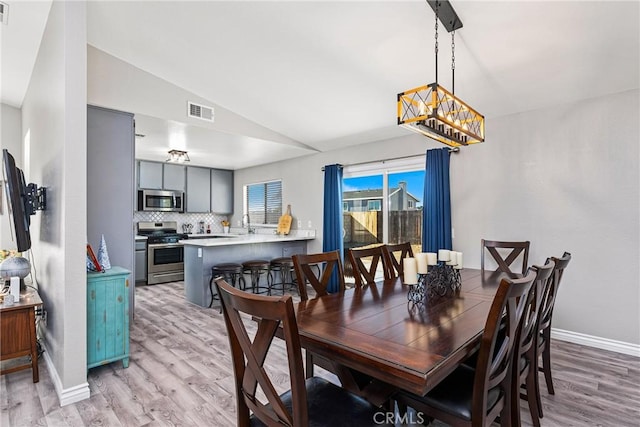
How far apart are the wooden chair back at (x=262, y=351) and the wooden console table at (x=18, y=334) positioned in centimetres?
223

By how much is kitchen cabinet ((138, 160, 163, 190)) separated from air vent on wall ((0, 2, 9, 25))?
11.1ft

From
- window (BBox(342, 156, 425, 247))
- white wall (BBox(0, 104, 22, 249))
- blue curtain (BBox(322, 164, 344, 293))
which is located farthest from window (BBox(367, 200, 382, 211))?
white wall (BBox(0, 104, 22, 249))

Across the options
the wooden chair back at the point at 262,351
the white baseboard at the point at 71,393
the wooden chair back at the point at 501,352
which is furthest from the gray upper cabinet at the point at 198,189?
the wooden chair back at the point at 501,352

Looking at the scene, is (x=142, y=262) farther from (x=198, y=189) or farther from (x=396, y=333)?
(x=396, y=333)

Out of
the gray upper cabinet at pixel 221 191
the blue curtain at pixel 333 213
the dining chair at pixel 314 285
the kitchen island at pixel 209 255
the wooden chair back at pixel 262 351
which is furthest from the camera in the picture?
the gray upper cabinet at pixel 221 191

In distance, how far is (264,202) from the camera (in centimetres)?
683

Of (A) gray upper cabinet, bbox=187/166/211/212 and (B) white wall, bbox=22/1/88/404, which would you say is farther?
(A) gray upper cabinet, bbox=187/166/211/212

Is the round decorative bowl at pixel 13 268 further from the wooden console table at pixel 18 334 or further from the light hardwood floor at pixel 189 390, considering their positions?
the light hardwood floor at pixel 189 390

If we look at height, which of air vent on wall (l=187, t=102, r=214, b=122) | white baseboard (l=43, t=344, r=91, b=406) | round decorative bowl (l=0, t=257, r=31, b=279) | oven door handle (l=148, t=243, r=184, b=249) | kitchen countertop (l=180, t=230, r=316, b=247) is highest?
air vent on wall (l=187, t=102, r=214, b=122)

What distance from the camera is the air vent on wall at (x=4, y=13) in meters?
2.68

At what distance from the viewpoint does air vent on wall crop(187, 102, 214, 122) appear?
391 cm

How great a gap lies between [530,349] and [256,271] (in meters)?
3.56

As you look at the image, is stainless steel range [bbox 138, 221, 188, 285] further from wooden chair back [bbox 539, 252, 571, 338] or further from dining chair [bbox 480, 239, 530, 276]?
wooden chair back [bbox 539, 252, 571, 338]

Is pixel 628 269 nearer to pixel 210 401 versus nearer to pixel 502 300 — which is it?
pixel 502 300
